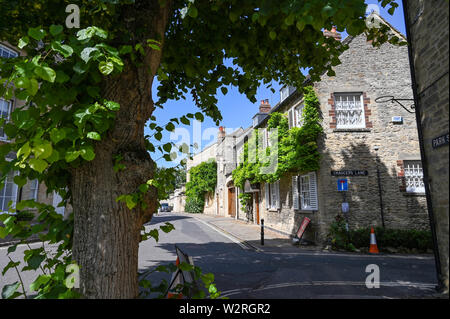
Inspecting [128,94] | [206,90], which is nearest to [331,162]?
[206,90]

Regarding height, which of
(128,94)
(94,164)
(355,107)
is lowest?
(94,164)

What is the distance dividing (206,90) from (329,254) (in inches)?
300

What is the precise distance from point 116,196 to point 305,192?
37.5 feet

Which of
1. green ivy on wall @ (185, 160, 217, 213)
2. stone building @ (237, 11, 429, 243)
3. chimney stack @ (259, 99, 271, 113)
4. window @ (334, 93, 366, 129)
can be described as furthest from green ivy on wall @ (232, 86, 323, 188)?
green ivy on wall @ (185, 160, 217, 213)

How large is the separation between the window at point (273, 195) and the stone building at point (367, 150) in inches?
127

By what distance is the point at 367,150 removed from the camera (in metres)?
11.4

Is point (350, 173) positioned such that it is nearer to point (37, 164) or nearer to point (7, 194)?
point (37, 164)

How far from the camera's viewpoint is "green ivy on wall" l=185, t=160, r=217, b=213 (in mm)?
36750

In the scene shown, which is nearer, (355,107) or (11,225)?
(11,225)

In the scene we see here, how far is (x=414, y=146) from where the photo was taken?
11.3 metres

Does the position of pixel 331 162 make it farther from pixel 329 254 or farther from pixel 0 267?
pixel 0 267

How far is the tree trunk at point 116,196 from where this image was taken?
88.8 inches

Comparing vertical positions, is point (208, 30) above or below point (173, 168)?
above

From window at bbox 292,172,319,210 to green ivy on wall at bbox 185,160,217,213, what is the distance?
23.6 m
